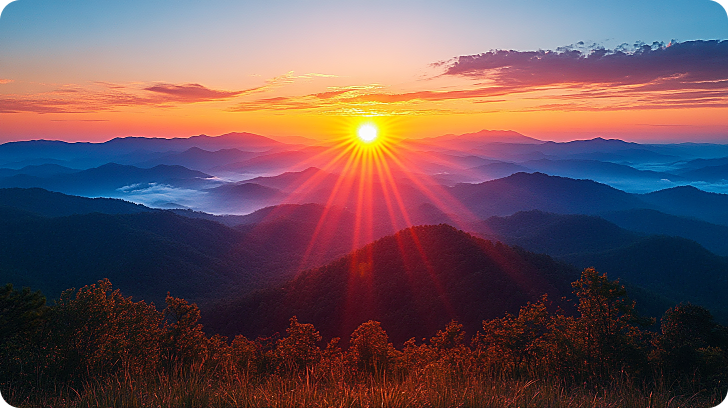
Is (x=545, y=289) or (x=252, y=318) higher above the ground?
(x=545, y=289)

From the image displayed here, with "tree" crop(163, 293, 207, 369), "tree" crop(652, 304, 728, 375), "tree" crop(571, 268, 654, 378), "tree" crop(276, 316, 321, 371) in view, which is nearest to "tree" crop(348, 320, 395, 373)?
"tree" crop(276, 316, 321, 371)

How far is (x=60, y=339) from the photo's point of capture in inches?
699

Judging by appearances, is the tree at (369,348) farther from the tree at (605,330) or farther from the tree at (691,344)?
the tree at (691,344)

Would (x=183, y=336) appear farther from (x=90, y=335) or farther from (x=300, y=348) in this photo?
(x=300, y=348)

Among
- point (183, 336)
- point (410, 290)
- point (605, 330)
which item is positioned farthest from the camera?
point (410, 290)

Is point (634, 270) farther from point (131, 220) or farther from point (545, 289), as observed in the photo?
point (131, 220)

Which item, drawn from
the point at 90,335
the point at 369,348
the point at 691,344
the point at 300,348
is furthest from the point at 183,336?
the point at 691,344

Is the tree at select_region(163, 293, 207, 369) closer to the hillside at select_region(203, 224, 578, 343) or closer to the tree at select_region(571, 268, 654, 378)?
the tree at select_region(571, 268, 654, 378)

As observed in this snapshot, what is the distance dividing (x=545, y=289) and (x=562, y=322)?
35.0 metres

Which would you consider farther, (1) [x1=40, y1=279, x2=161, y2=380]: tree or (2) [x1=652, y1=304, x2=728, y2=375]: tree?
(1) [x1=40, y1=279, x2=161, y2=380]: tree

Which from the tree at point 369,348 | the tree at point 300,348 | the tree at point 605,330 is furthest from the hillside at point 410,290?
the tree at point 300,348

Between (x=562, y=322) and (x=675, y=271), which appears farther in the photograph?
(x=675, y=271)

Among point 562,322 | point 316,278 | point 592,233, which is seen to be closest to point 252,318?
point 316,278

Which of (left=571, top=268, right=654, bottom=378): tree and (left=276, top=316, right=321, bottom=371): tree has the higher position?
(left=571, top=268, right=654, bottom=378): tree
